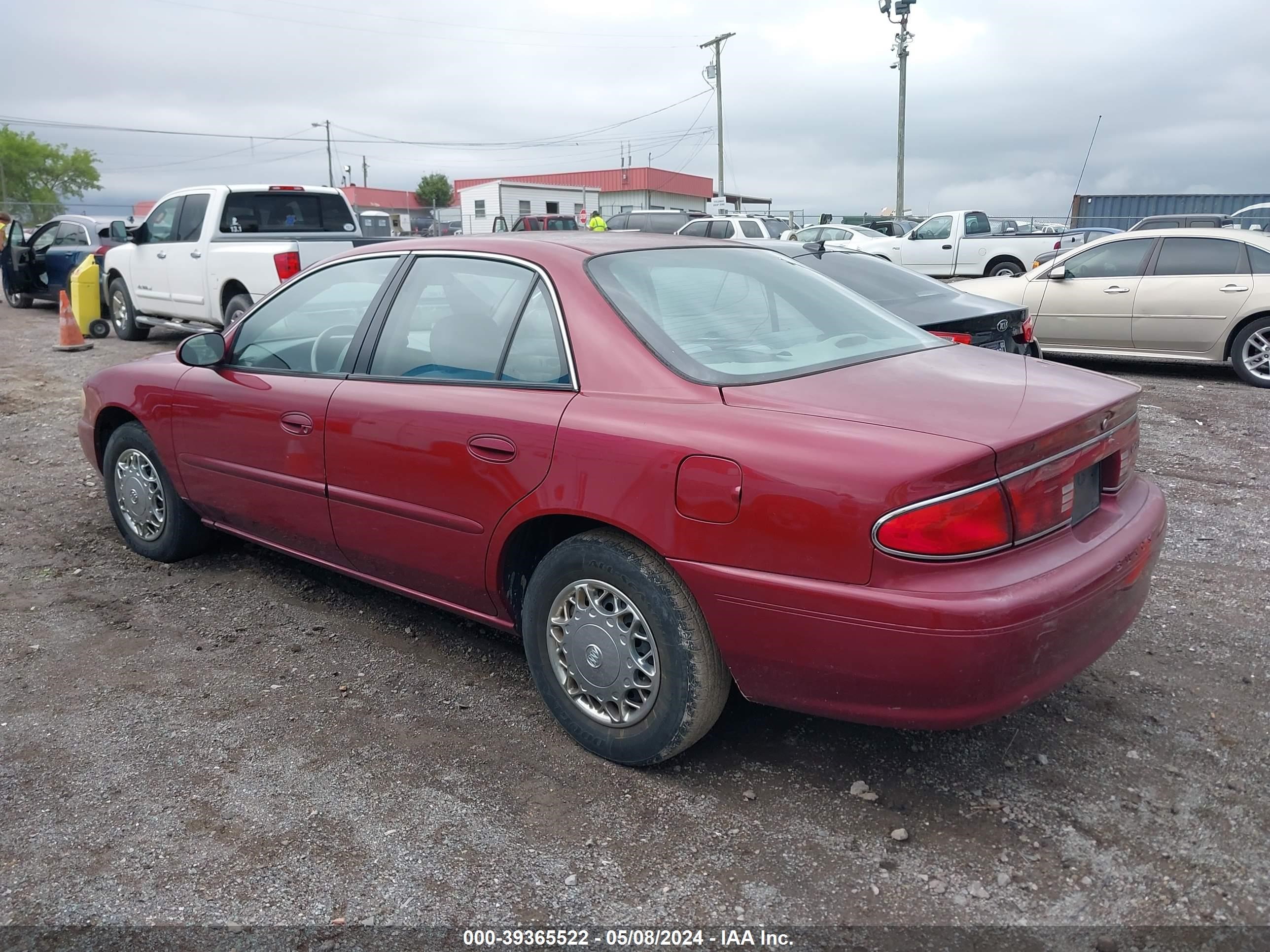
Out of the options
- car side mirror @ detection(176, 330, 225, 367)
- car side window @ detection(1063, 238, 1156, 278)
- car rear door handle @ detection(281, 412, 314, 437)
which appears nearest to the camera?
car rear door handle @ detection(281, 412, 314, 437)

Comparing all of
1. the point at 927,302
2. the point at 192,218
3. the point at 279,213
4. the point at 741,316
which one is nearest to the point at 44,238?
the point at 192,218

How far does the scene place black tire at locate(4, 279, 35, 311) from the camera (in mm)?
17094

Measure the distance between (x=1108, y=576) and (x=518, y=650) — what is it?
213 centimetres

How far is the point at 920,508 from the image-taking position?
233 centimetres

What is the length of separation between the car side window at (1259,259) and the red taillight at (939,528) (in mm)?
8611

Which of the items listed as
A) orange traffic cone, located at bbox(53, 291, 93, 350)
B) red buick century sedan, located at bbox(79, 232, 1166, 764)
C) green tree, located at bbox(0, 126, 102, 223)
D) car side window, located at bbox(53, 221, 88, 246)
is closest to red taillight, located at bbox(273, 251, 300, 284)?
orange traffic cone, located at bbox(53, 291, 93, 350)

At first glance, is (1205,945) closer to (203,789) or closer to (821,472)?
(821,472)

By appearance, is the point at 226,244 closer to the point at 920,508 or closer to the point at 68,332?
the point at 68,332

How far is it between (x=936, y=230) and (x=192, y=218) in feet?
45.3

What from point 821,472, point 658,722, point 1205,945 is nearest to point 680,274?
point 821,472

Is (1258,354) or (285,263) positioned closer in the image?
(1258,354)

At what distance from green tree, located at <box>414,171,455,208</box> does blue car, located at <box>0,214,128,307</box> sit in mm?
67689

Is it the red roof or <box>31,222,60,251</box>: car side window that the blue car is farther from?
the red roof

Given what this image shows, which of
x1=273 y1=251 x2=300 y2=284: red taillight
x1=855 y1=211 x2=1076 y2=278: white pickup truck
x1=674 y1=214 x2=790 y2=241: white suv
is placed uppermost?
x1=674 y1=214 x2=790 y2=241: white suv
